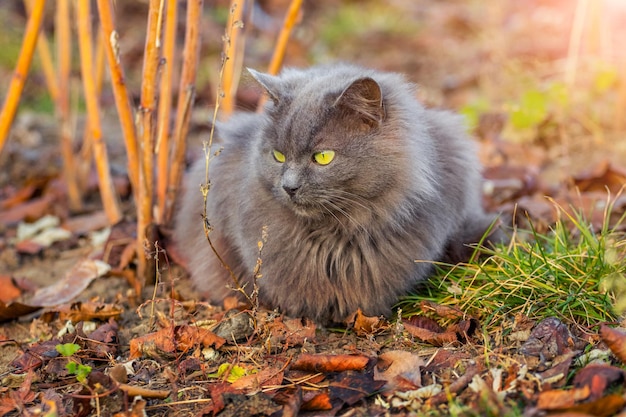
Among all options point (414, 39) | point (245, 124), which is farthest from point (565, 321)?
point (414, 39)

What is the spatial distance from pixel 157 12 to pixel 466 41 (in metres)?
5.45

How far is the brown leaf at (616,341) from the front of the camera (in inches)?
81.0

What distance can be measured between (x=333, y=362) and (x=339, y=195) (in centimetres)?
63

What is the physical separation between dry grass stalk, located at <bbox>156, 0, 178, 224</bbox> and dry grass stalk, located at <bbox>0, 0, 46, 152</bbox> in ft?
1.85

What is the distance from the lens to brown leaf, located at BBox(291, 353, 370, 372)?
2.38m

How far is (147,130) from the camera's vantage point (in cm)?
311

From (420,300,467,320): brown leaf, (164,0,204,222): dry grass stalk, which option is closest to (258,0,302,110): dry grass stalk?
(164,0,204,222): dry grass stalk

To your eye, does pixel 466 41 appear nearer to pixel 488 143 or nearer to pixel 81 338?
pixel 488 143

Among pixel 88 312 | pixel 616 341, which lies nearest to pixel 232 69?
pixel 88 312

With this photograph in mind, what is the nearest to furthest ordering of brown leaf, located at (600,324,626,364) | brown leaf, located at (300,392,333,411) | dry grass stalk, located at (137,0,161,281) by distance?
brown leaf, located at (600,324,626,364) < brown leaf, located at (300,392,333,411) < dry grass stalk, located at (137,0,161,281)

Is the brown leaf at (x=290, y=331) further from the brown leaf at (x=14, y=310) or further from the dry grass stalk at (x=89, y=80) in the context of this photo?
the dry grass stalk at (x=89, y=80)

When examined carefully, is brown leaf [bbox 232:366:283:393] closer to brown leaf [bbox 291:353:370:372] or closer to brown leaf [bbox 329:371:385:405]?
brown leaf [bbox 291:353:370:372]

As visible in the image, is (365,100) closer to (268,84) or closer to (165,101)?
A: (268,84)

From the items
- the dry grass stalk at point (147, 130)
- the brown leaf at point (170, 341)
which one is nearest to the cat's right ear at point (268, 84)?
the dry grass stalk at point (147, 130)
